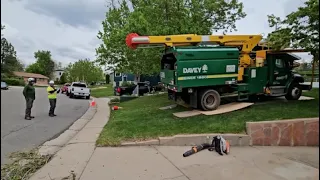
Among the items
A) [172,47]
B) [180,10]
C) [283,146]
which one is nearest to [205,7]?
[180,10]

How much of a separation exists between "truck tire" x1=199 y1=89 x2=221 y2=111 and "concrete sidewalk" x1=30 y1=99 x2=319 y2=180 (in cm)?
372

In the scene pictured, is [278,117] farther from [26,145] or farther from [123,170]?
[26,145]

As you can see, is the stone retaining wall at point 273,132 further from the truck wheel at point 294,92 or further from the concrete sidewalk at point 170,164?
the truck wheel at point 294,92

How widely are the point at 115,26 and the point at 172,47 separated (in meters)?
19.3

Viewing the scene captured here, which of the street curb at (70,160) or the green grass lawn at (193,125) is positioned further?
the green grass lawn at (193,125)

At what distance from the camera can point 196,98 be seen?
10516 mm

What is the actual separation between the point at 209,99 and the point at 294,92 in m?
3.93

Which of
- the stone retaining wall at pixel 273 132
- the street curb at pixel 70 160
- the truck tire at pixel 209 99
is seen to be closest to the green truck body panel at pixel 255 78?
the truck tire at pixel 209 99

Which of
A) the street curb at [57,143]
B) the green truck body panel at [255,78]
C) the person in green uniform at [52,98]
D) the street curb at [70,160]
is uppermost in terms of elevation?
the green truck body panel at [255,78]

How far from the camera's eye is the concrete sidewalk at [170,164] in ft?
15.9

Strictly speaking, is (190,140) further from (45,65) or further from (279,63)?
(45,65)

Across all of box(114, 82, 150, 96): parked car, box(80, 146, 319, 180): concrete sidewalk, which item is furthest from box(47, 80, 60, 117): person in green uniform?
box(114, 82, 150, 96): parked car

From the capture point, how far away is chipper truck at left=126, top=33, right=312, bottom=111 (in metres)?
10.1

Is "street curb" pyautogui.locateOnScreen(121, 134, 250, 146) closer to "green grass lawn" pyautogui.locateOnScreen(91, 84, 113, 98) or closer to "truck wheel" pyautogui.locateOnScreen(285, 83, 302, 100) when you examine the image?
"truck wheel" pyautogui.locateOnScreen(285, 83, 302, 100)
